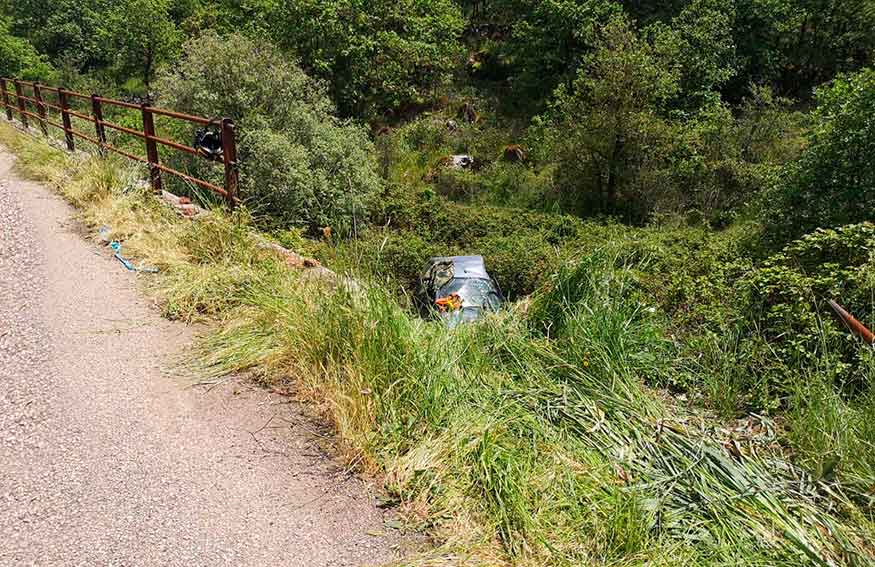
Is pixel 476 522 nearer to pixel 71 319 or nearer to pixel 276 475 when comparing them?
pixel 276 475

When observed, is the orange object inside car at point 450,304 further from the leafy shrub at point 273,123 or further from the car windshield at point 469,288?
the leafy shrub at point 273,123

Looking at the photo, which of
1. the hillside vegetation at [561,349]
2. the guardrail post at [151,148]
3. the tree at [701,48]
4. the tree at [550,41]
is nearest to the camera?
the hillside vegetation at [561,349]

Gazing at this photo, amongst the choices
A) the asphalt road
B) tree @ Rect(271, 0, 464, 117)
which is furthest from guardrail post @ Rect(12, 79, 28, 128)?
tree @ Rect(271, 0, 464, 117)

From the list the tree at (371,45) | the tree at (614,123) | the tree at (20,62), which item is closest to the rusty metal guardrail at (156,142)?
the tree at (614,123)

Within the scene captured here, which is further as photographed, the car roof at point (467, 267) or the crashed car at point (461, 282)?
the car roof at point (467, 267)

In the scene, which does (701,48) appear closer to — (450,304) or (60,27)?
(450,304)

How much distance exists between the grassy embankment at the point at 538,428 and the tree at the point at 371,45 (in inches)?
904

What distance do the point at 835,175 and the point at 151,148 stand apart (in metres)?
9.63

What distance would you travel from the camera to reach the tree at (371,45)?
2414 cm

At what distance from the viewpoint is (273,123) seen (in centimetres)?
1302

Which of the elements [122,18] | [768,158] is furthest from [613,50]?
[122,18]

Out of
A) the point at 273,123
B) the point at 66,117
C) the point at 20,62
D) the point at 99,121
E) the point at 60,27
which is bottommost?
the point at 20,62

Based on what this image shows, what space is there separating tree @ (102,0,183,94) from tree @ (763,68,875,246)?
30.6 metres

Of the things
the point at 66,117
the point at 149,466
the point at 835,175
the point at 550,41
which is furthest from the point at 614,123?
the point at 149,466
